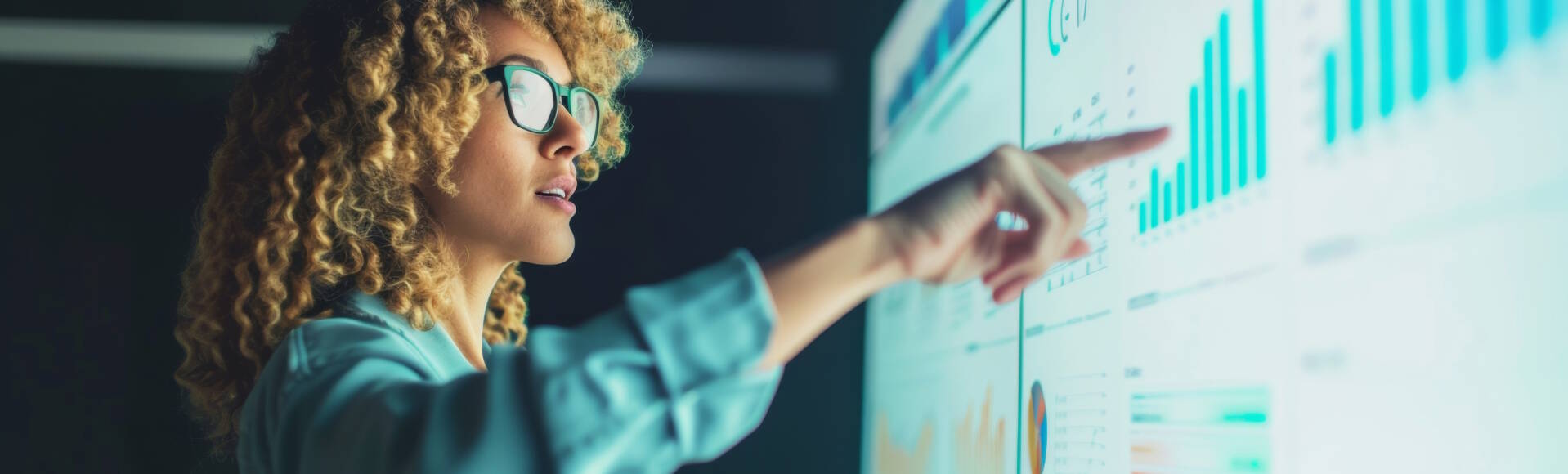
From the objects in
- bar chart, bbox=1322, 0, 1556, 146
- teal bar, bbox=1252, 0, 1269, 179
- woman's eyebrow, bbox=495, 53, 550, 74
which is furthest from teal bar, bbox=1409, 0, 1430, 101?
woman's eyebrow, bbox=495, 53, 550, 74

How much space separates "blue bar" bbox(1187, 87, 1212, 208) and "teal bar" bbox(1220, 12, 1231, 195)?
1.1 inches

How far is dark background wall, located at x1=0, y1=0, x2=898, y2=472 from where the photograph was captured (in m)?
2.15

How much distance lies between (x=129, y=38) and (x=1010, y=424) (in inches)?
80.3

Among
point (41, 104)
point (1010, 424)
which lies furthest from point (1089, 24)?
point (41, 104)

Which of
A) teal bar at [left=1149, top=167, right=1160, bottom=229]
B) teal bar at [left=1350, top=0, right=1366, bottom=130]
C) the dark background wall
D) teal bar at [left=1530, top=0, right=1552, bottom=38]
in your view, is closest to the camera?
teal bar at [left=1530, top=0, right=1552, bottom=38]

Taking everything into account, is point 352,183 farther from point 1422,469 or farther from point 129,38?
point 129,38

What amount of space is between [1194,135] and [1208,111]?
21 mm

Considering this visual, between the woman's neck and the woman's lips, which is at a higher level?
the woman's lips

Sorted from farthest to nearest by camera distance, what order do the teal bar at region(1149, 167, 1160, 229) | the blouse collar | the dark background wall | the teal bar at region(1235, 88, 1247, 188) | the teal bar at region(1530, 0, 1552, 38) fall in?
the dark background wall < the blouse collar < the teal bar at region(1149, 167, 1160, 229) < the teal bar at region(1235, 88, 1247, 188) < the teal bar at region(1530, 0, 1552, 38)

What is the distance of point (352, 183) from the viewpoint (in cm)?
96

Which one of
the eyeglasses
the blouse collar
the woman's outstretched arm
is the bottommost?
the blouse collar

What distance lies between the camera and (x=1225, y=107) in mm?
690

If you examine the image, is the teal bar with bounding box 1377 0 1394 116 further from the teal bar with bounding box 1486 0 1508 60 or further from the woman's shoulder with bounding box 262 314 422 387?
the woman's shoulder with bounding box 262 314 422 387

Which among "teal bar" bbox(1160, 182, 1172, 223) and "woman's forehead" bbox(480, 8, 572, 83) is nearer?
"teal bar" bbox(1160, 182, 1172, 223)
